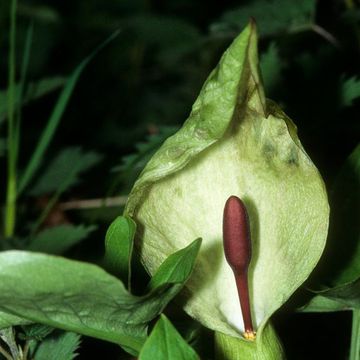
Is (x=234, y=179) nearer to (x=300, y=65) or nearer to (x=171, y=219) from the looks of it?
(x=171, y=219)

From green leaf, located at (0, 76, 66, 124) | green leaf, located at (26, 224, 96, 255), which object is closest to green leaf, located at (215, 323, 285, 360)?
green leaf, located at (26, 224, 96, 255)

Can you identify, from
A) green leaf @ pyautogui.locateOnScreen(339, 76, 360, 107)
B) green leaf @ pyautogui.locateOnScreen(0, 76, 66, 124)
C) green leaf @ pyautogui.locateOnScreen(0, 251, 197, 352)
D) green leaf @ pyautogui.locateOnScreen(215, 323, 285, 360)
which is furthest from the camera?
green leaf @ pyautogui.locateOnScreen(0, 76, 66, 124)

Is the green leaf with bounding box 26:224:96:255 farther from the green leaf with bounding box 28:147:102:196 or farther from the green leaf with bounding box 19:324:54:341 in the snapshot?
the green leaf with bounding box 19:324:54:341

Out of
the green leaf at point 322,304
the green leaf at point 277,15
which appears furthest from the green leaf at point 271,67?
the green leaf at point 322,304

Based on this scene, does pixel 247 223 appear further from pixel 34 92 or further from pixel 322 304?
pixel 34 92

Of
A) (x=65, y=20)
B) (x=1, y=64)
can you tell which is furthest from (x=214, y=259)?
(x=65, y=20)

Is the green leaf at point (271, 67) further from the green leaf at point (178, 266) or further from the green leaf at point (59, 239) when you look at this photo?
the green leaf at point (178, 266)
